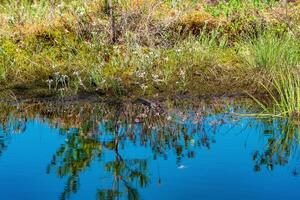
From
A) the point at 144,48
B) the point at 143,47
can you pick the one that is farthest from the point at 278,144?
the point at 143,47

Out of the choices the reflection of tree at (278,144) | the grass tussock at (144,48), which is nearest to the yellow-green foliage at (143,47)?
the grass tussock at (144,48)

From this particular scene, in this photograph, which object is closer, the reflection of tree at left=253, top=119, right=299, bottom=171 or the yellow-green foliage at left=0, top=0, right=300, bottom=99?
the reflection of tree at left=253, top=119, right=299, bottom=171

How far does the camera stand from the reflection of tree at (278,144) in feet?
23.3

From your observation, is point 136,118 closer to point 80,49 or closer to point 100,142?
point 100,142

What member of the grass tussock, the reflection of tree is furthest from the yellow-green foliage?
the reflection of tree

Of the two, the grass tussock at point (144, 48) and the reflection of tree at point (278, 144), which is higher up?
the grass tussock at point (144, 48)

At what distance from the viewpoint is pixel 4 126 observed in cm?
887

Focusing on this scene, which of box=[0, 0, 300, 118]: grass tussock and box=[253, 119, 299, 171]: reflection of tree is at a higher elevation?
box=[0, 0, 300, 118]: grass tussock

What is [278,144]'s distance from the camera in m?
7.75

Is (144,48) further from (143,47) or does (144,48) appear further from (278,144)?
(278,144)

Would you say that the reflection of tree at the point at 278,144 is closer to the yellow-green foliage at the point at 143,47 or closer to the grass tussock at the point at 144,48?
the grass tussock at the point at 144,48

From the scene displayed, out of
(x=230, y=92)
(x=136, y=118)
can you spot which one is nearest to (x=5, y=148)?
(x=136, y=118)

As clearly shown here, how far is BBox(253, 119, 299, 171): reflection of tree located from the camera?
7.11 meters

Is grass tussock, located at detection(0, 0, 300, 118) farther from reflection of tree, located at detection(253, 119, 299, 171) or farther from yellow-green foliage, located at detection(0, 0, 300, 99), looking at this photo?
reflection of tree, located at detection(253, 119, 299, 171)
